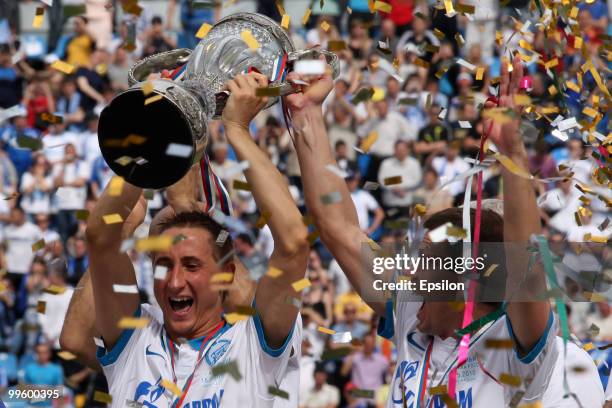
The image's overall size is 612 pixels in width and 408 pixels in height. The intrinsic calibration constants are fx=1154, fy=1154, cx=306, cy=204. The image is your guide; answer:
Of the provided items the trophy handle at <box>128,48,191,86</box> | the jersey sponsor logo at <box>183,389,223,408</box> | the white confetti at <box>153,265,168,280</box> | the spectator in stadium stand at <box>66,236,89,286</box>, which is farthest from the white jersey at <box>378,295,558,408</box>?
the spectator in stadium stand at <box>66,236,89,286</box>

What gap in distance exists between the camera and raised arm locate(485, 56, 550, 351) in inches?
116

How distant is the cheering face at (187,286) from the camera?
353 cm

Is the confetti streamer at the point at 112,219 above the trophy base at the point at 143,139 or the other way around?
the other way around

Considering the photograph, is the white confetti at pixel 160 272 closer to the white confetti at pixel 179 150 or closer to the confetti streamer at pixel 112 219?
the confetti streamer at pixel 112 219

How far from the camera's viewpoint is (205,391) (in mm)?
3379

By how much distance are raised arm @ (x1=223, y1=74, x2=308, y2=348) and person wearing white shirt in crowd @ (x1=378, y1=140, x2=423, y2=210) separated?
21.0 feet

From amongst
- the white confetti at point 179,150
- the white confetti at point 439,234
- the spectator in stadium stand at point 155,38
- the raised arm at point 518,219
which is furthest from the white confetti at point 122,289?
the spectator in stadium stand at point 155,38

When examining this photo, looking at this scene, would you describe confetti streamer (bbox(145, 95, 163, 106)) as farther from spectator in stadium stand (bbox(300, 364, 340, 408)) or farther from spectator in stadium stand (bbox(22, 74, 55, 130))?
spectator in stadium stand (bbox(22, 74, 55, 130))

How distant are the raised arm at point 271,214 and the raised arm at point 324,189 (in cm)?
21

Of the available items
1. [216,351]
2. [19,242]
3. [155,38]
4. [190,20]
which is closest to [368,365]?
[19,242]

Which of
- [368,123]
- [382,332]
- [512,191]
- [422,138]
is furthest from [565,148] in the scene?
[512,191]

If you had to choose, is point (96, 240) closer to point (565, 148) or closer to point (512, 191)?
point (512, 191)

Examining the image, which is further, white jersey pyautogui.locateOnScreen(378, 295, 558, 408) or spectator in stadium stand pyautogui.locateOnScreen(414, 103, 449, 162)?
spectator in stadium stand pyautogui.locateOnScreen(414, 103, 449, 162)

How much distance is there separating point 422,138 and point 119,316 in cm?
671
